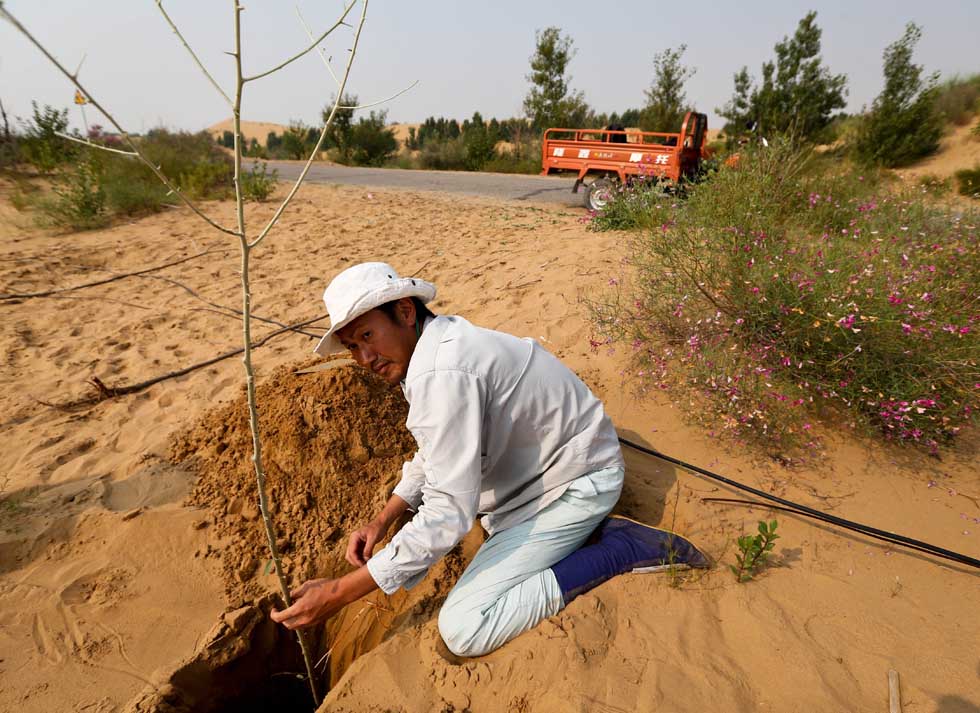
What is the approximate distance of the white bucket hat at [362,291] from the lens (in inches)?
60.9

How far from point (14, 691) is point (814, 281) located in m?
3.72

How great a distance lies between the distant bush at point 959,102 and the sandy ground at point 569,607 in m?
19.0

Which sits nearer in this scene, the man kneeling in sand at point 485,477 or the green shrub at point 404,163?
the man kneeling in sand at point 485,477

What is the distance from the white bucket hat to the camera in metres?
1.55

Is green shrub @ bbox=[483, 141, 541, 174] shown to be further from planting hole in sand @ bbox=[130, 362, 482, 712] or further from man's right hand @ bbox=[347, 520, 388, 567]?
man's right hand @ bbox=[347, 520, 388, 567]

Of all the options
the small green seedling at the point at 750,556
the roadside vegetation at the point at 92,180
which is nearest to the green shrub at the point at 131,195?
the roadside vegetation at the point at 92,180

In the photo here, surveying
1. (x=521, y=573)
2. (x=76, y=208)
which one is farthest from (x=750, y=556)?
(x=76, y=208)

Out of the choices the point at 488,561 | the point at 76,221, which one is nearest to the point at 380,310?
the point at 488,561

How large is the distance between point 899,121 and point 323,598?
18618 mm

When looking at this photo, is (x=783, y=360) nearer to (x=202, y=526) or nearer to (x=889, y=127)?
(x=202, y=526)

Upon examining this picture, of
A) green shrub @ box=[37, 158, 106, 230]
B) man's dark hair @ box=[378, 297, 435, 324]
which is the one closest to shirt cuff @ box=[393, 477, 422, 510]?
man's dark hair @ box=[378, 297, 435, 324]

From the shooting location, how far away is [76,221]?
7.17 metres

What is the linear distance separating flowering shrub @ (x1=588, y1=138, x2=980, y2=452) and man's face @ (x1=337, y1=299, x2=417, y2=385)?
72.4 inches

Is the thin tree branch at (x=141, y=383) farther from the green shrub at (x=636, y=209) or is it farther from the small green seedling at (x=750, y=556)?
the green shrub at (x=636, y=209)
